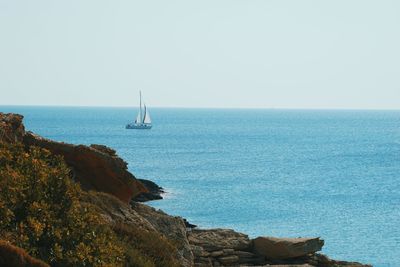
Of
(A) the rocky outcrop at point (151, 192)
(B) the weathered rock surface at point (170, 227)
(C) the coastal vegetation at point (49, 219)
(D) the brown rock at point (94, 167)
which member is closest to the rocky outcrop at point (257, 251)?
(B) the weathered rock surface at point (170, 227)

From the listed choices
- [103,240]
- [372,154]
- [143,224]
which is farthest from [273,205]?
[372,154]

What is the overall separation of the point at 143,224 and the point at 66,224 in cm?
678

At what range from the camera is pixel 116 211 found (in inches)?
822

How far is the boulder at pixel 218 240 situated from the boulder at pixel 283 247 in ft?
1.84

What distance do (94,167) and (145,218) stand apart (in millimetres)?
2387

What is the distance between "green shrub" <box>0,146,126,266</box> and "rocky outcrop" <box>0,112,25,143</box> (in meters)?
5.47

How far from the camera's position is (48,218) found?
14.0m

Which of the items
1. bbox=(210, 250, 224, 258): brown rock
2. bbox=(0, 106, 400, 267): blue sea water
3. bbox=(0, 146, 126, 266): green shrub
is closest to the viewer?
bbox=(0, 146, 126, 266): green shrub

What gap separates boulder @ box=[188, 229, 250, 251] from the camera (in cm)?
2703

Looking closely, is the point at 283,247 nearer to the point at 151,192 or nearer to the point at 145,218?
the point at 145,218

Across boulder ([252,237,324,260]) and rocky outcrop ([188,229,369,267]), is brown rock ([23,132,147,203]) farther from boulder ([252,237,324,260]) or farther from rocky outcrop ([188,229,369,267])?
boulder ([252,237,324,260])

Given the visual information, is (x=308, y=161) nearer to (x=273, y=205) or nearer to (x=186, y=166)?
(x=186, y=166)

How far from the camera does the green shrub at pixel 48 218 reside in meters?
13.4

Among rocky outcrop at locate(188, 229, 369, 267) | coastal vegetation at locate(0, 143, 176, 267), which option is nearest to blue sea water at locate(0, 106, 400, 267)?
rocky outcrop at locate(188, 229, 369, 267)
